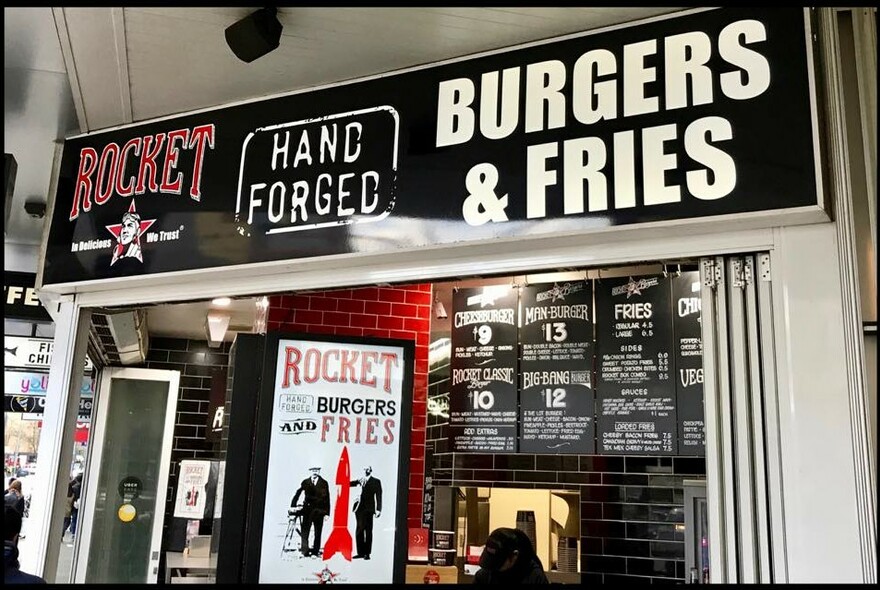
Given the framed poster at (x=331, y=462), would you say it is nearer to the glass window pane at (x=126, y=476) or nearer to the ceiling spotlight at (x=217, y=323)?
the ceiling spotlight at (x=217, y=323)

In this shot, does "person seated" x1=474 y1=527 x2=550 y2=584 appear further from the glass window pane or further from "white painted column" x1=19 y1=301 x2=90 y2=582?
the glass window pane

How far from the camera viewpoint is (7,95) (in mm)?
3607

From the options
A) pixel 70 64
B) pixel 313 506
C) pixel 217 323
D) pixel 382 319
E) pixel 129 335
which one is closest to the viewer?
pixel 70 64

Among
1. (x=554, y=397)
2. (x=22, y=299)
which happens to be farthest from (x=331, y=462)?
(x=22, y=299)

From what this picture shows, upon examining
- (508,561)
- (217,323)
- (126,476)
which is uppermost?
(217,323)

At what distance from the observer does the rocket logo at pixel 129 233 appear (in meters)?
3.39

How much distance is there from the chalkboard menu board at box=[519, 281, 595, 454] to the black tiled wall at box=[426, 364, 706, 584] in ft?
2.40

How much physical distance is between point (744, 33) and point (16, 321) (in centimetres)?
542

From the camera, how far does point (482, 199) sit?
8.93 ft

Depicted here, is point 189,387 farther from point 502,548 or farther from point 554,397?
point 502,548

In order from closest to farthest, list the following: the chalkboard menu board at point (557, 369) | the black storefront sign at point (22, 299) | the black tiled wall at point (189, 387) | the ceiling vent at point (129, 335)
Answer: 1. the chalkboard menu board at point (557, 369)
2. the black storefront sign at point (22, 299)
3. the ceiling vent at point (129, 335)
4. the black tiled wall at point (189, 387)

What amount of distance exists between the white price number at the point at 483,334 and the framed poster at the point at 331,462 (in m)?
1.39

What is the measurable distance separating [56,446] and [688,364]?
3413 mm

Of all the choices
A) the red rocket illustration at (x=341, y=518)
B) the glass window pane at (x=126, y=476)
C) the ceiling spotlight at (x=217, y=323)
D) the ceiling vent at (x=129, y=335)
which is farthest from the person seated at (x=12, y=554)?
the glass window pane at (x=126, y=476)
